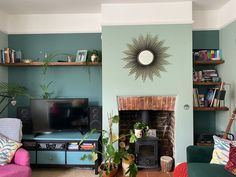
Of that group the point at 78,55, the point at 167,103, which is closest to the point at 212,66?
the point at 167,103

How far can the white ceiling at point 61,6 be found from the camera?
3.07 meters

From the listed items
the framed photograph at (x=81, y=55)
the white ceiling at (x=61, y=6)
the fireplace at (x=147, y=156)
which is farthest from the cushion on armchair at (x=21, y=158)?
the white ceiling at (x=61, y=6)

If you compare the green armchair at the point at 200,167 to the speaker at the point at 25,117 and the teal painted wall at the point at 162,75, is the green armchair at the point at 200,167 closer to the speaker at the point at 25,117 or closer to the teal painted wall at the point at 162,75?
the teal painted wall at the point at 162,75

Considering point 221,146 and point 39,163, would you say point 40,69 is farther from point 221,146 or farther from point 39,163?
point 221,146

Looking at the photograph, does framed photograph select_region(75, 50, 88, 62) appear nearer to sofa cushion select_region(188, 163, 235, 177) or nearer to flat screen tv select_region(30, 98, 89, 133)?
flat screen tv select_region(30, 98, 89, 133)

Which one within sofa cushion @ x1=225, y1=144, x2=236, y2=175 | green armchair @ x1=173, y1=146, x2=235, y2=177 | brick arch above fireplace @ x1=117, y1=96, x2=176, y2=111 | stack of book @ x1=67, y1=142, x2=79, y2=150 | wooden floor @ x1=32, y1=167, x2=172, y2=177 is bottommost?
wooden floor @ x1=32, y1=167, x2=172, y2=177

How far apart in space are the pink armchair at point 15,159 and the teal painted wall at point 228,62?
2.94 meters

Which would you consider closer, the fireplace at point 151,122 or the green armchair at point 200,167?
the green armchair at point 200,167

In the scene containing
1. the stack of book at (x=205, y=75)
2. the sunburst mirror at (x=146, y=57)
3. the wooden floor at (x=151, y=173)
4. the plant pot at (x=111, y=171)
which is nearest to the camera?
the plant pot at (x=111, y=171)

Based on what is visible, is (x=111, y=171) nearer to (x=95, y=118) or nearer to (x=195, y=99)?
(x=95, y=118)

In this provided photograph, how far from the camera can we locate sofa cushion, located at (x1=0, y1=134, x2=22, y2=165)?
2.53m

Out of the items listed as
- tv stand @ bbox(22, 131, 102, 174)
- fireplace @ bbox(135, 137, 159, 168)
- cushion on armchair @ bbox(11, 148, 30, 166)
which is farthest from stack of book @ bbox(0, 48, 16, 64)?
fireplace @ bbox(135, 137, 159, 168)

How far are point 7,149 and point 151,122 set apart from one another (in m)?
2.23

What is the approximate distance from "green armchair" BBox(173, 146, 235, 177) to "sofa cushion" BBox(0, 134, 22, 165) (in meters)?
2.01
